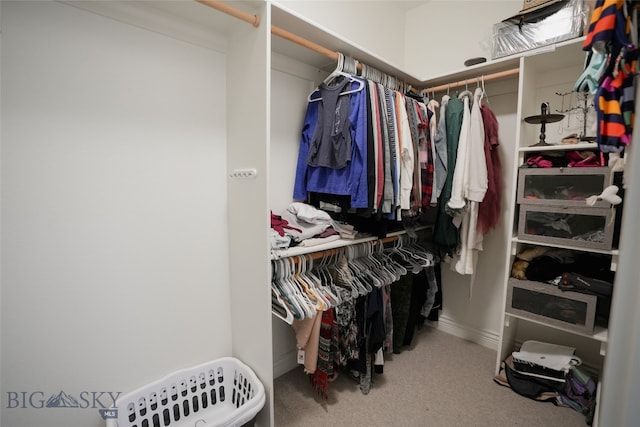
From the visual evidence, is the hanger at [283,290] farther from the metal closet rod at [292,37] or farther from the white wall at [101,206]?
the metal closet rod at [292,37]

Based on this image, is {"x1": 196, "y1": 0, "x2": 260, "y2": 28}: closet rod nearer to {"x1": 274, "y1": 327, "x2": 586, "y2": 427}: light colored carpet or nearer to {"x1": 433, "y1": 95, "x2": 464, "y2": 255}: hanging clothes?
{"x1": 433, "y1": 95, "x2": 464, "y2": 255}: hanging clothes

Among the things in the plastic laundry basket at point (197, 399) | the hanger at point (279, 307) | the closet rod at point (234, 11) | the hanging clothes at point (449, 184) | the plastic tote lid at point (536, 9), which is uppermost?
the plastic tote lid at point (536, 9)

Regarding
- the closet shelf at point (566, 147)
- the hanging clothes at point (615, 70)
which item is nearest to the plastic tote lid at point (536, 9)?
the closet shelf at point (566, 147)

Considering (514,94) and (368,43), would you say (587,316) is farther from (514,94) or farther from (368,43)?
(368,43)

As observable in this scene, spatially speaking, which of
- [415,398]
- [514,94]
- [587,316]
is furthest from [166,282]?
[514,94]

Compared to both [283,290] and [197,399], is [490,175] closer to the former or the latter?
[283,290]

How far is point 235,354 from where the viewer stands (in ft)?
5.24

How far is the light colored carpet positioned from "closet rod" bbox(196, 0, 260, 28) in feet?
6.42

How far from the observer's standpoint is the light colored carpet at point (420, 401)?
1548 mm

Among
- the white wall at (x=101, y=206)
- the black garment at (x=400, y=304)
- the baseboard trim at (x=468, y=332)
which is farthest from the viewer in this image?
the baseboard trim at (x=468, y=332)

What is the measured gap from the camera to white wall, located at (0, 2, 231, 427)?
1021mm

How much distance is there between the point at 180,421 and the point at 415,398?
1.29 m

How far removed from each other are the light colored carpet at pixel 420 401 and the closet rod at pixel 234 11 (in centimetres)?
196

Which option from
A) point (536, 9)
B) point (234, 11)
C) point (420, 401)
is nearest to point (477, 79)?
point (536, 9)
